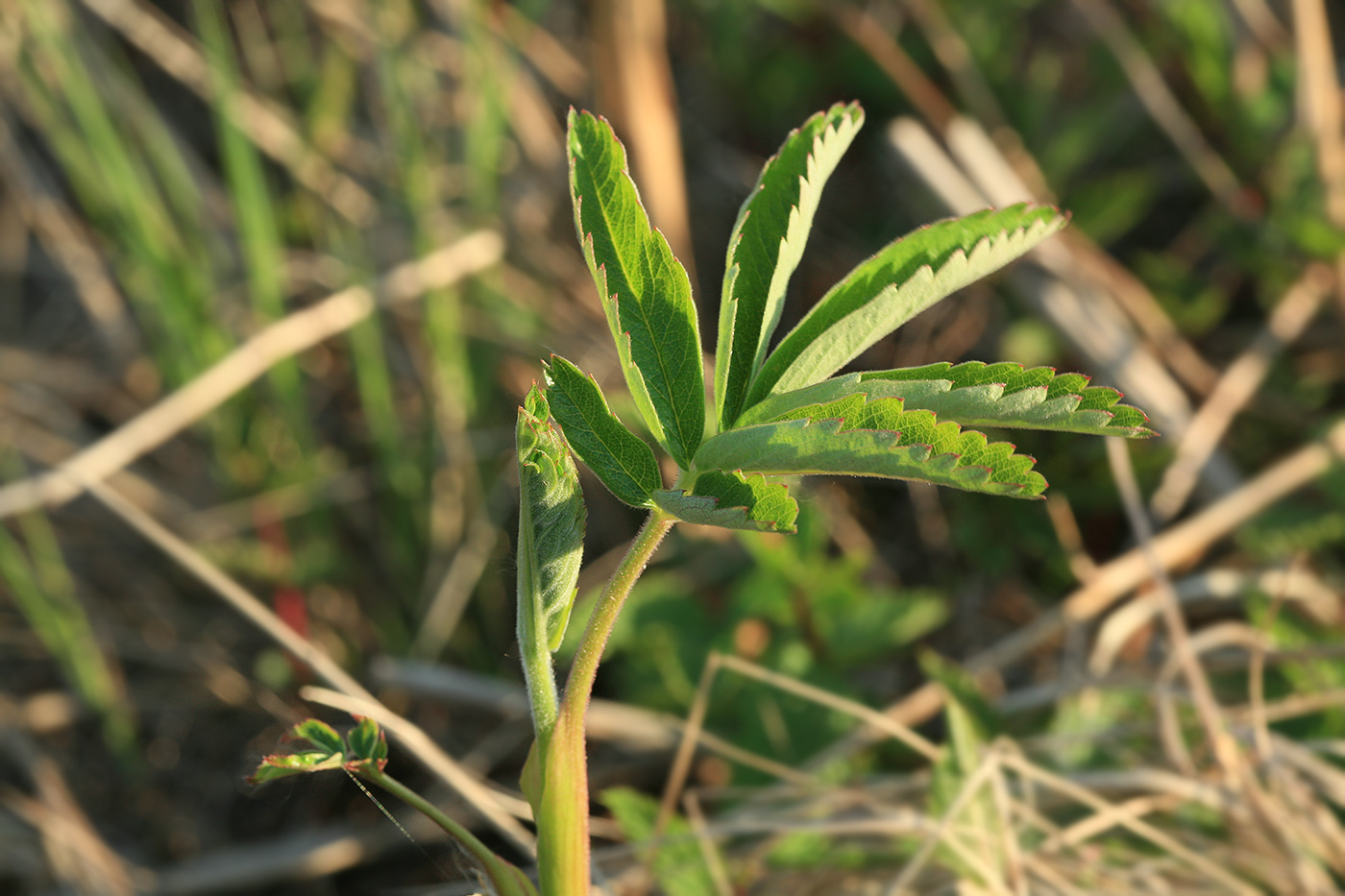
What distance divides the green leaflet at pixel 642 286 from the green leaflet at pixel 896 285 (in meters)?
0.04

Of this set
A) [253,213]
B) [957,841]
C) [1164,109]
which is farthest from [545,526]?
[1164,109]

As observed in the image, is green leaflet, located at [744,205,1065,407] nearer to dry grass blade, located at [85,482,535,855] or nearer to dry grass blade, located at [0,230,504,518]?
dry grass blade, located at [85,482,535,855]

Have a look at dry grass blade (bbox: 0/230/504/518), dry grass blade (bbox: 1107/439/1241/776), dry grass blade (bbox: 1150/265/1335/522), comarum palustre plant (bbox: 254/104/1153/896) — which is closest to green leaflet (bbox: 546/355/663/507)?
comarum palustre plant (bbox: 254/104/1153/896)

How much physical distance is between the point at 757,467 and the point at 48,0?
1642mm

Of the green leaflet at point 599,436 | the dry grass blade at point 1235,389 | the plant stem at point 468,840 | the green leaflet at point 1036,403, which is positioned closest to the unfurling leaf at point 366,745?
the plant stem at point 468,840

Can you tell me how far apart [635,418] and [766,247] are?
971mm

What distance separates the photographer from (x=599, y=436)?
50 centimetres

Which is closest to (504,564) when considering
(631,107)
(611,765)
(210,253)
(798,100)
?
(611,765)

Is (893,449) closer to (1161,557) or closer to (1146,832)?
(1146,832)

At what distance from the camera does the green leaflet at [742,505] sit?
430 millimetres

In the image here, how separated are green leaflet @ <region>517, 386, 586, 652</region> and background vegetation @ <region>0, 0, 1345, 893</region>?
0.58m

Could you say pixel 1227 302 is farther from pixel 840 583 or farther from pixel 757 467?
pixel 757 467

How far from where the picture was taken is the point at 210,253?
1.84m

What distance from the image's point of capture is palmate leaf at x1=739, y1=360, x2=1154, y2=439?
1.44 feet
